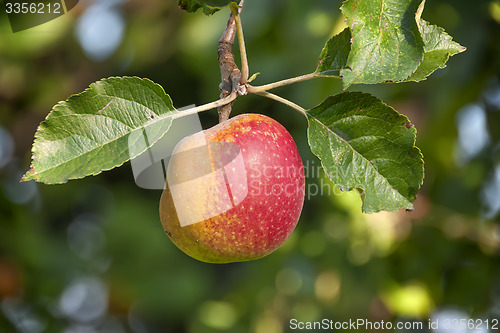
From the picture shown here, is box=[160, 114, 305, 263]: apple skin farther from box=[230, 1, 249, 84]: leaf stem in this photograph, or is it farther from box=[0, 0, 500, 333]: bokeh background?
box=[0, 0, 500, 333]: bokeh background

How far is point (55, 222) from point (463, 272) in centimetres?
235

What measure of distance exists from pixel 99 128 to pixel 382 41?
0.40 metres

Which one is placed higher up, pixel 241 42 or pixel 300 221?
pixel 241 42

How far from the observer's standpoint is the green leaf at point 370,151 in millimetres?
730

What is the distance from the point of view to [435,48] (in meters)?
0.74

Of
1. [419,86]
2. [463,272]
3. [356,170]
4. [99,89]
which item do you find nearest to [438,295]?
[463,272]

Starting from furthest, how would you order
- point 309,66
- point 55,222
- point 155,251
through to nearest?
1. point 55,222
2. point 155,251
3. point 309,66

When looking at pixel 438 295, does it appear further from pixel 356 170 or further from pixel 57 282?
pixel 57 282

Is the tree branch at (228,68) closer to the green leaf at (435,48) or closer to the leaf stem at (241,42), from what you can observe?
the leaf stem at (241,42)

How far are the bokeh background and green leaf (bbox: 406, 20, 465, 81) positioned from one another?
0.60m

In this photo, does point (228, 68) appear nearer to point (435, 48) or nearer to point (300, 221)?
point (435, 48)

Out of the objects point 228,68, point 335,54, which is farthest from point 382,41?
point 228,68

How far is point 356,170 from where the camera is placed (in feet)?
2.47

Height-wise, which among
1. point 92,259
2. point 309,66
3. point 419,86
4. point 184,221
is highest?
point 184,221
